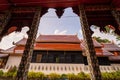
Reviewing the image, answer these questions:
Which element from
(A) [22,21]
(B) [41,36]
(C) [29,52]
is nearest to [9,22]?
(A) [22,21]

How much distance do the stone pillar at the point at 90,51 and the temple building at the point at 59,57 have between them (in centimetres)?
986

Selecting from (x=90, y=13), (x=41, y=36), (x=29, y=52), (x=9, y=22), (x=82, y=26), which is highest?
(x=41, y=36)

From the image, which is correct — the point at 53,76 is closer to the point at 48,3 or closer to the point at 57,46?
the point at 57,46

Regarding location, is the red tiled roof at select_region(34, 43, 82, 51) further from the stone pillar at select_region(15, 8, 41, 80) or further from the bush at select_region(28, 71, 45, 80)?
the stone pillar at select_region(15, 8, 41, 80)

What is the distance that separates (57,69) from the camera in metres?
13.3

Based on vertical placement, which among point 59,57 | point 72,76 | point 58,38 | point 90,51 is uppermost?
point 58,38

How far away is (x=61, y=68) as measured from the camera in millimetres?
13359

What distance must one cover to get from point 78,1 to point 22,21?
1617 mm

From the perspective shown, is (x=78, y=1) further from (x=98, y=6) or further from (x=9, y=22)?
(x=9, y=22)

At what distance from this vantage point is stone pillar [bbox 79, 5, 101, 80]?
2.70 m

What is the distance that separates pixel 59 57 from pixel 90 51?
11.7 metres

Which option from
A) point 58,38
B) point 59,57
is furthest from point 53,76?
point 58,38

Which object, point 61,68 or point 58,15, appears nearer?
point 58,15

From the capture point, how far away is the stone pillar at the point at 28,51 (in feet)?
9.00
